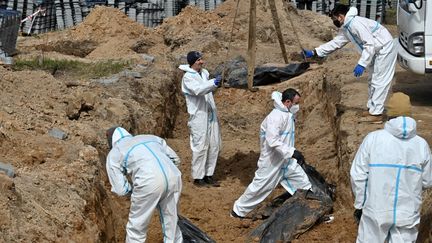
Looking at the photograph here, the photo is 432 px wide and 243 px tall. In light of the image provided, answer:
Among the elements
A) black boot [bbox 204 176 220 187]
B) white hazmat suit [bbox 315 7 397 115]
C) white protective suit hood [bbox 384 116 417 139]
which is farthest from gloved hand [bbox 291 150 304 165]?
white protective suit hood [bbox 384 116 417 139]

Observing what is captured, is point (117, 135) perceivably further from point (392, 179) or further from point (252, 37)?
point (252, 37)

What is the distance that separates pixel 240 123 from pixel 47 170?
7160 mm

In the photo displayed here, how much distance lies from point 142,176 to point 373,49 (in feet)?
15.0

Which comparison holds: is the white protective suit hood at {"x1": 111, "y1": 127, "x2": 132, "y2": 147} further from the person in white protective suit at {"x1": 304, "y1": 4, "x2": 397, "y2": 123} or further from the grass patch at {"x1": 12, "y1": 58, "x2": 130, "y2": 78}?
the grass patch at {"x1": 12, "y1": 58, "x2": 130, "y2": 78}

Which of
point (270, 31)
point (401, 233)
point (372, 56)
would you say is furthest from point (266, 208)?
point (270, 31)

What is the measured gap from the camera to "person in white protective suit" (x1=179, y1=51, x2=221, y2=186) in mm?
11328

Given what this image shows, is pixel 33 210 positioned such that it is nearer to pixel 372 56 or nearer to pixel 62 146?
pixel 62 146

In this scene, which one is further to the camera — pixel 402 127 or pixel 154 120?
pixel 154 120

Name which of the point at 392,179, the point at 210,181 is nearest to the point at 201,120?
the point at 210,181

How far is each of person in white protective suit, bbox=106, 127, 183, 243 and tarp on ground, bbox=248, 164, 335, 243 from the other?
1755 millimetres

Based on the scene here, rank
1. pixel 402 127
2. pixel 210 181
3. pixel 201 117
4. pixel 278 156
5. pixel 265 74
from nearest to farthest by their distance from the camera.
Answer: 1. pixel 402 127
2. pixel 278 156
3. pixel 201 117
4. pixel 210 181
5. pixel 265 74

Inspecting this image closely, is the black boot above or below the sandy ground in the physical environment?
below

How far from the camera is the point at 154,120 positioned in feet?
44.1

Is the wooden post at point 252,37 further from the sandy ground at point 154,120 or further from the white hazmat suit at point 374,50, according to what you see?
the white hazmat suit at point 374,50
